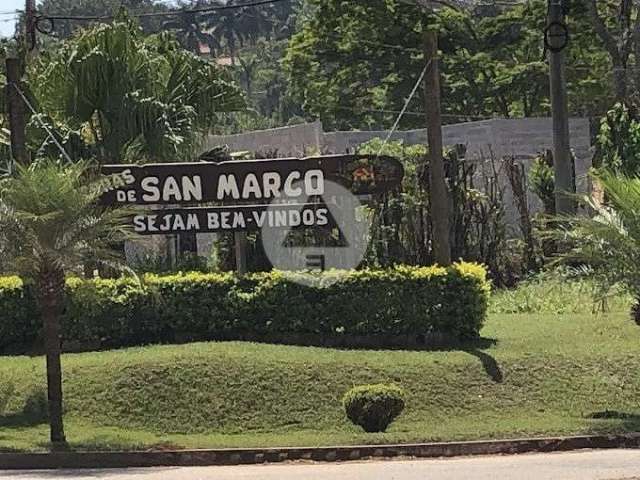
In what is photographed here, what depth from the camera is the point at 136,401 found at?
14633mm

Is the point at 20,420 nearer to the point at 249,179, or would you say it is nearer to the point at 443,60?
the point at 249,179

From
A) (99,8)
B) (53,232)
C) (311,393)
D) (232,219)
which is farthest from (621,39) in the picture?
(99,8)

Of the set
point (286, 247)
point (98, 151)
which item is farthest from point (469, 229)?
point (98, 151)

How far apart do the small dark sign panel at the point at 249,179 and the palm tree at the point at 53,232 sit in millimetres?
3889

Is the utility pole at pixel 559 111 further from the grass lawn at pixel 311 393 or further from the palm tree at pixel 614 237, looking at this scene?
the palm tree at pixel 614 237

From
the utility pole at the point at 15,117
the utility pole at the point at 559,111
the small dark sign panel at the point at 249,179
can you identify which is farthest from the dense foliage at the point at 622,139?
the utility pole at the point at 15,117

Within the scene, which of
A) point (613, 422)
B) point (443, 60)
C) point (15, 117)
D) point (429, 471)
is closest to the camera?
point (429, 471)

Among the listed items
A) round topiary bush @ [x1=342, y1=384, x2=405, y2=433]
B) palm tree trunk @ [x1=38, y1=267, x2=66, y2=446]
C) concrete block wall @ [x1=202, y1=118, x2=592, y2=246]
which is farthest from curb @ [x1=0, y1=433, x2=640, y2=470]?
concrete block wall @ [x1=202, y1=118, x2=592, y2=246]

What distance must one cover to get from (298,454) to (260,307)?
4.70 meters

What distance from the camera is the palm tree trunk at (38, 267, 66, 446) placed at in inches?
521

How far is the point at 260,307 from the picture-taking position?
668 inches

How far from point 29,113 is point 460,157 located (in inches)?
354

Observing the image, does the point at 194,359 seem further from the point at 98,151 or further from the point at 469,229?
the point at 469,229

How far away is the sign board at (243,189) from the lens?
1755cm
